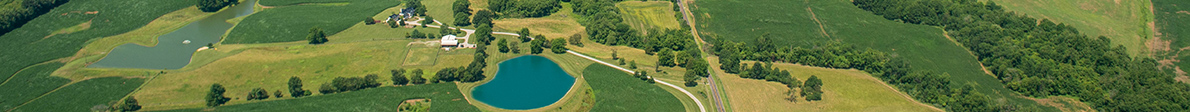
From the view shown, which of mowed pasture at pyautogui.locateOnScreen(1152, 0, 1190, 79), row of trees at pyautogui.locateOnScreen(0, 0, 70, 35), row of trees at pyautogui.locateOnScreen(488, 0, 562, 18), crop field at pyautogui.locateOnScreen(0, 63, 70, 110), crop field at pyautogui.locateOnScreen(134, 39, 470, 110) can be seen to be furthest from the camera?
row of trees at pyautogui.locateOnScreen(488, 0, 562, 18)

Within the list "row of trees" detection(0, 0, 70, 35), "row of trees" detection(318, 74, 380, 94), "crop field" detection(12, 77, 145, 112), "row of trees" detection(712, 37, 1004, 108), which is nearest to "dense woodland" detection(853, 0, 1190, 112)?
"row of trees" detection(712, 37, 1004, 108)

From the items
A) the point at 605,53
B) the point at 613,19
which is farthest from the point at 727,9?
the point at 605,53

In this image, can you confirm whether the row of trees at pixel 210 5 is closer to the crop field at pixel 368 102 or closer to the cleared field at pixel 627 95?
the crop field at pixel 368 102

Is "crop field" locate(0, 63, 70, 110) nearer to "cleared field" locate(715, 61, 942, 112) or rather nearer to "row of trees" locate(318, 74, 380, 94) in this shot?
"row of trees" locate(318, 74, 380, 94)

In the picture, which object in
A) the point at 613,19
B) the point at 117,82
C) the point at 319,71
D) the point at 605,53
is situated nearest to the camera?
the point at 117,82

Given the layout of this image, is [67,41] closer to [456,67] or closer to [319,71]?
[319,71]

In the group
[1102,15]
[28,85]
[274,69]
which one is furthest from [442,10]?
[1102,15]

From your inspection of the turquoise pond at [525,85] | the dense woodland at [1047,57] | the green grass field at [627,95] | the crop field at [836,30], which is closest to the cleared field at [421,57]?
the turquoise pond at [525,85]
